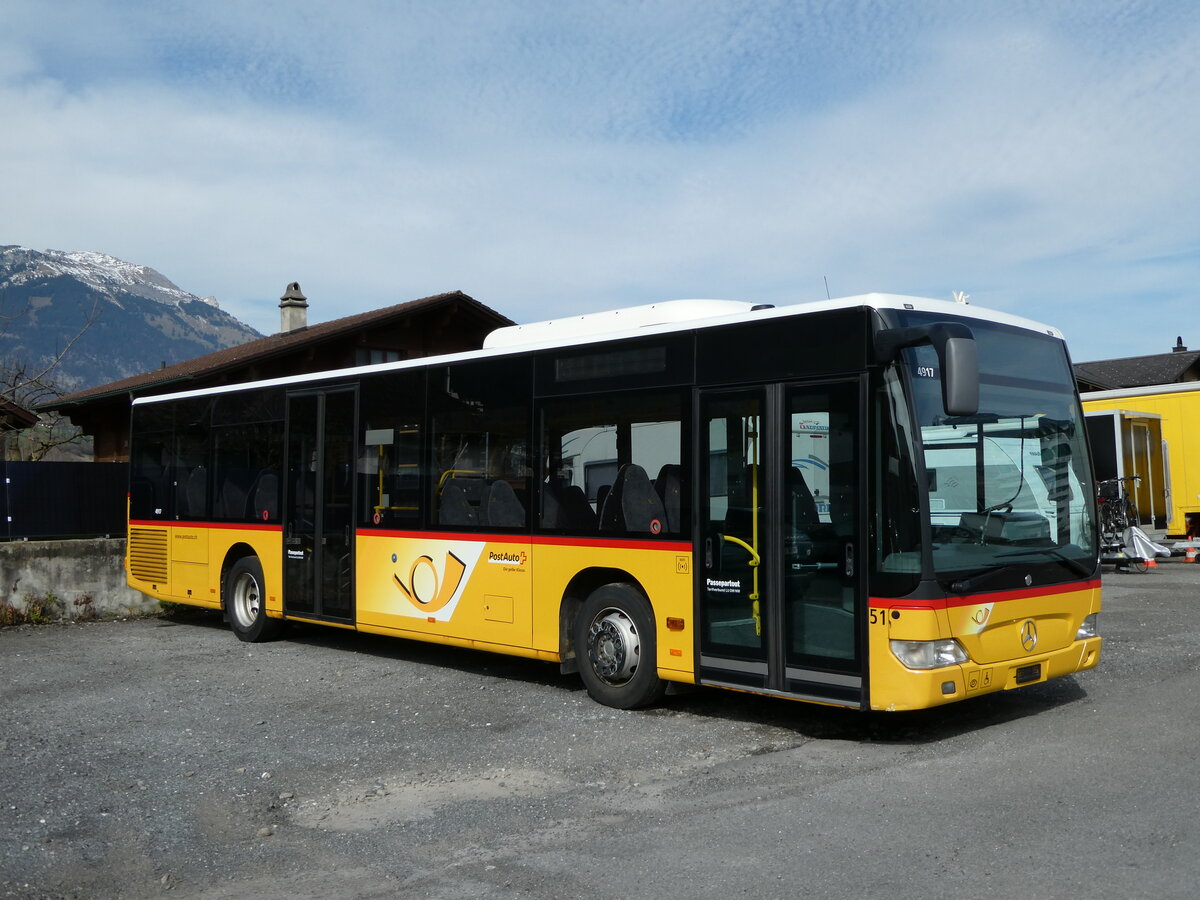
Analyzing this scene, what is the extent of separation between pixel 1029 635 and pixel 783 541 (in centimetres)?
171

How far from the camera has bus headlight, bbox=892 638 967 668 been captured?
6953 millimetres

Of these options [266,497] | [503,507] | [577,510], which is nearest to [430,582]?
[503,507]

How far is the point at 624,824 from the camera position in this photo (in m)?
5.88

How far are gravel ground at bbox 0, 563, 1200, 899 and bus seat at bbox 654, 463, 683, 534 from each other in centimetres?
145

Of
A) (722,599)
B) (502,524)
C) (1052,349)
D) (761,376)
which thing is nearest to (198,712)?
(502,524)

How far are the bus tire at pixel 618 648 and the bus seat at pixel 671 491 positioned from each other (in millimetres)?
669

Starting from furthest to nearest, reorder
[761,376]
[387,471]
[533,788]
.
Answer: [387,471]
[761,376]
[533,788]

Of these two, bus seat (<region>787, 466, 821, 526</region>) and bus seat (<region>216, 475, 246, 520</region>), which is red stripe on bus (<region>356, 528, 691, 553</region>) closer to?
bus seat (<region>787, 466, 821, 526</region>)

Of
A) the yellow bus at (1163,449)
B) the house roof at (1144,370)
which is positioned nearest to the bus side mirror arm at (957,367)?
the yellow bus at (1163,449)

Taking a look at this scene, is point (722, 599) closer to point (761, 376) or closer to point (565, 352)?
point (761, 376)

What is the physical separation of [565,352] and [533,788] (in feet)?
12.9

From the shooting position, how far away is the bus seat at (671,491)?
8391 millimetres

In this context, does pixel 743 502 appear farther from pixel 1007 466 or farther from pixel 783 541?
pixel 1007 466

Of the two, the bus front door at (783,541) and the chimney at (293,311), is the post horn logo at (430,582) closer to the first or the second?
the bus front door at (783,541)
